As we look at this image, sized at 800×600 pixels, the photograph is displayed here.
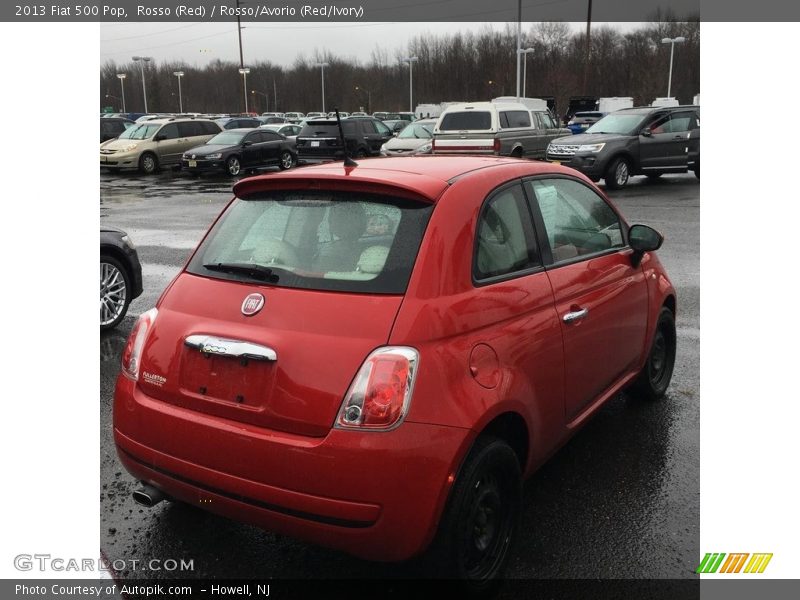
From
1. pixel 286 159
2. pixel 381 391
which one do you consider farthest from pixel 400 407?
pixel 286 159

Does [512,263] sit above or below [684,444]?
above

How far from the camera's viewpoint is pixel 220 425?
9.27 ft

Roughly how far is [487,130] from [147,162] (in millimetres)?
14399

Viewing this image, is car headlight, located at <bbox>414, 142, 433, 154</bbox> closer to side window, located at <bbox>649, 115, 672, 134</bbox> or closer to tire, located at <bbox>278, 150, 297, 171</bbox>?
side window, located at <bbox>649, 115, 672, 134</bbox>

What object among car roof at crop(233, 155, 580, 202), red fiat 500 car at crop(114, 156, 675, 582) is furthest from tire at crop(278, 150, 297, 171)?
red fiat 500 car at crop(114, 156, 675, 582)

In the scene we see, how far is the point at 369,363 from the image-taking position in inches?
105

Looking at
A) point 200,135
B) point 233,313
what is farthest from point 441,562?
point 200,135

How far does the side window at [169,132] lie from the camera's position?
2859cm

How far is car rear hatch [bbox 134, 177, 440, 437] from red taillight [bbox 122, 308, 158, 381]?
0.22 feet

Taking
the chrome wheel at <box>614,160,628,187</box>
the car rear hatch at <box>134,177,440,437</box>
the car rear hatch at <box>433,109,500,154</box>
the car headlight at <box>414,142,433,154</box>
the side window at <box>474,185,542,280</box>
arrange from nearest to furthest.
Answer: the car rear hatch at <box>134,177,440,437</box> < the side window at <box>474,185,542,280</box> < the chrome wheel at <box>614,160,628,187</box> < the car rear hatch at <box>433,109,500,154</box> < the car headlight at <box>414,142,433,154</box>

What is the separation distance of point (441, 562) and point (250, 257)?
1.48 meters

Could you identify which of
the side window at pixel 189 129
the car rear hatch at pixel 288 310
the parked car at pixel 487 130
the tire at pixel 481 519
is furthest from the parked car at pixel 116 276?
the side window at pixel 189 129

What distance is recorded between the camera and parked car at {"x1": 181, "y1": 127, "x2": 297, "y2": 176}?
2564cm

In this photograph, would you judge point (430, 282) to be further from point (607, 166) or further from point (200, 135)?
point (200, 135)
